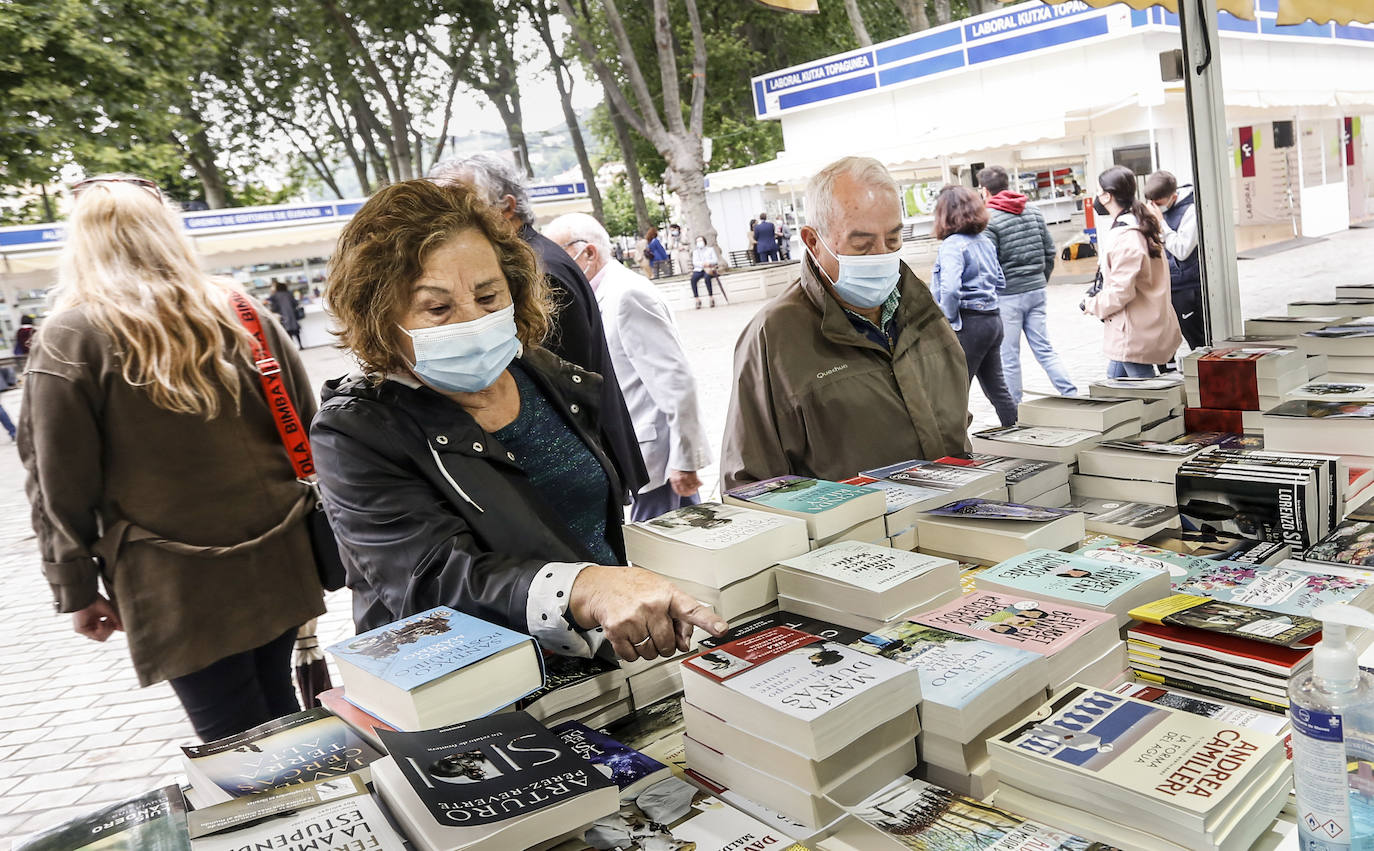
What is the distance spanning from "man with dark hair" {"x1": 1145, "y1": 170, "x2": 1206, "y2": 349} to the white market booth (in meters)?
6.98

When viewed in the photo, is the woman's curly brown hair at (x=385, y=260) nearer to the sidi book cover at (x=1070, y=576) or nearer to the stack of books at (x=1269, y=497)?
the sidi book cover at (x=1070, y=576)

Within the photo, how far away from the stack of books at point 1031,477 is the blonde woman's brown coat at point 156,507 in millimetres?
1713

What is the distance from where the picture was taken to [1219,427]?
2434mm

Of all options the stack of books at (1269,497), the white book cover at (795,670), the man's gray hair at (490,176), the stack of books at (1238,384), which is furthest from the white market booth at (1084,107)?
the white book cover at (795,670)

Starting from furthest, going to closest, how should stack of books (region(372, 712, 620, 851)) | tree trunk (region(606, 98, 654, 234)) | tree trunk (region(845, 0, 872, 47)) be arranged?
tree trunk (region(606, 98, 654, 234)) < tree trunk (region(845, 0, 872, 47)) < stack of books (region(372, 712, 620, 851))

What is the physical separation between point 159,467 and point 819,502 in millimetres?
1647

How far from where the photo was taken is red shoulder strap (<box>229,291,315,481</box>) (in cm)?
248

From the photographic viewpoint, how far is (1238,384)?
240 centimetres

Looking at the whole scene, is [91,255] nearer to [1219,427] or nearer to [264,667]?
[264,667]

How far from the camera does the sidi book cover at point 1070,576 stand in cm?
131

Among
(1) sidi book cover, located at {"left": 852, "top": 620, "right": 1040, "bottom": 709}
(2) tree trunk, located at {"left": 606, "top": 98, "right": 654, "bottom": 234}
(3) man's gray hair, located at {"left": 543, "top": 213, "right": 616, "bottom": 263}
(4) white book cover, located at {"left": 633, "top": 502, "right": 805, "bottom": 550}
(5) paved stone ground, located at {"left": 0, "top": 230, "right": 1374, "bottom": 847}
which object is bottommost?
(5) paved stone ground, located at {"left": 0, "top": 230, "right": 1374, "bottom": 847}

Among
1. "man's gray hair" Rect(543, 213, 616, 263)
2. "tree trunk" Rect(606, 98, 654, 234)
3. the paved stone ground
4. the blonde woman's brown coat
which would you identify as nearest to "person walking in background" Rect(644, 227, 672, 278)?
"tree trunk" Rect(606, 98, 654, 234)

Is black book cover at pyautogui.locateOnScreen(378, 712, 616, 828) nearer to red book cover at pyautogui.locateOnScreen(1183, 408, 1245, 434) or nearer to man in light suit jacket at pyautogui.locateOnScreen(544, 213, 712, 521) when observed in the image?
red book cover at pyautogui.locateOnScreen(1183, 408, 1245, 434)

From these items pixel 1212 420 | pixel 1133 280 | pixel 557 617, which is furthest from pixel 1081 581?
pixel 1133 280
